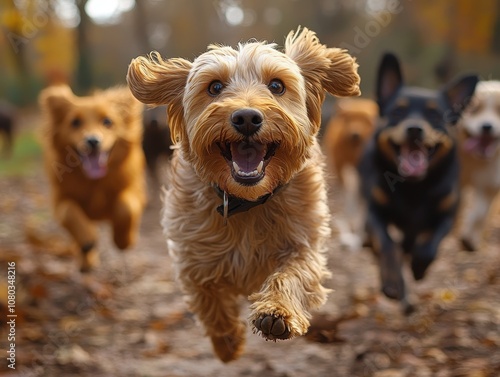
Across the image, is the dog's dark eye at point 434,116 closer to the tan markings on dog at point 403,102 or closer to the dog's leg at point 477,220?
the tan markings on dog at point 403,102

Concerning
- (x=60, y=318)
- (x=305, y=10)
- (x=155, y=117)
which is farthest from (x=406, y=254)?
(x=305, y=10)

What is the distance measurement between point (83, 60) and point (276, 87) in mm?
22334

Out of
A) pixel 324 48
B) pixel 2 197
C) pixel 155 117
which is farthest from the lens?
pixel 2 197

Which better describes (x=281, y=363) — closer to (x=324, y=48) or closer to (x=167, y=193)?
(x=167, y=193)

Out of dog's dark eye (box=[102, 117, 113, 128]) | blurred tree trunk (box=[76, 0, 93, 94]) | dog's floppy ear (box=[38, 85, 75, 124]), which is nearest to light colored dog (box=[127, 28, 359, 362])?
dog's dark eye (box=[102, 117, 113, 128])

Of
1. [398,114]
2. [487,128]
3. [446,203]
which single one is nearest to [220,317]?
[446,203]

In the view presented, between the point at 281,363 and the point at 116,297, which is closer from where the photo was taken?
the point at 281,363

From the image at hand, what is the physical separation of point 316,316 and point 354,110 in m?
4.39

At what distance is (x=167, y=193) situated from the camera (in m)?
4.08

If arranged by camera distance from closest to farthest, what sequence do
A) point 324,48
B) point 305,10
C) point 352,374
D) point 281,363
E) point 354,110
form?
1. point 324,48
2. point 352,374
3. point 281,363
4. point 354,110
5. point 305,10

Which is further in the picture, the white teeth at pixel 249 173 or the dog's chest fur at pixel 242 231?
the dog's chest fur at pixel 242 231

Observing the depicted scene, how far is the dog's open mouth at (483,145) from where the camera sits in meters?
6.45

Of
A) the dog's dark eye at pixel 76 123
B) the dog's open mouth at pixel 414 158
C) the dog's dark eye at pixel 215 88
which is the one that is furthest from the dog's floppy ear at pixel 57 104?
the dog's dark eye at pixel 215 88

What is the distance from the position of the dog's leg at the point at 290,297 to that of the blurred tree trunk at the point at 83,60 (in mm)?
19918
